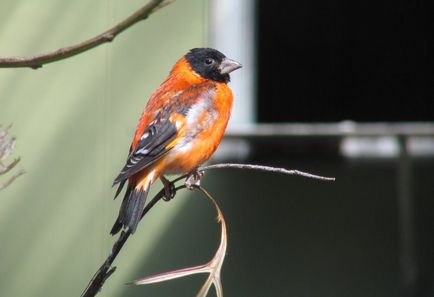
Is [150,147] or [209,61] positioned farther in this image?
[209,61]

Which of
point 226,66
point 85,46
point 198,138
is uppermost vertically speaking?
point 85,46

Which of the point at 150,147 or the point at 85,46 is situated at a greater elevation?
the point at 85,46

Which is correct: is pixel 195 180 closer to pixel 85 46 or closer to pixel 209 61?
pixel 209 61

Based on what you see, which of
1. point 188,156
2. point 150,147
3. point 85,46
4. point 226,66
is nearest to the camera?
point 85,46

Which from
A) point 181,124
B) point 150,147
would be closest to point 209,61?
point 181,124

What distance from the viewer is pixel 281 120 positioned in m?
8.63

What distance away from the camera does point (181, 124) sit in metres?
3.56

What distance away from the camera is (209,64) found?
13.2 feet

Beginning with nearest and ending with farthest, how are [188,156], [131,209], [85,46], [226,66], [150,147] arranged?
[85,46]
[131,209]
[150,147]
[188,156]
[226,66]

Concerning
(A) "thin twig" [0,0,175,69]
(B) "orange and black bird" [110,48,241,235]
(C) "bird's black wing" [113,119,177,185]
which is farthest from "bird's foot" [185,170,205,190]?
(A) "thin twig" [0,0,175,69]

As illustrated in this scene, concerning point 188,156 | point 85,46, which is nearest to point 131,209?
point 188,156

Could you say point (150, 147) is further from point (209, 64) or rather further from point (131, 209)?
point (209, 64)

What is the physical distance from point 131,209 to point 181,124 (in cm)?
88

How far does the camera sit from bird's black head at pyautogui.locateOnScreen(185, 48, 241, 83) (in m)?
4.00
